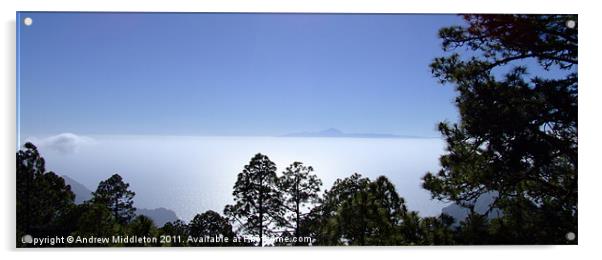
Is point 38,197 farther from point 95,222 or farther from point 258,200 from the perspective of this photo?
point 258,200

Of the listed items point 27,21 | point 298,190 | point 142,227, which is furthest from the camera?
point 298,190

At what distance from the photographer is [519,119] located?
13.0ft

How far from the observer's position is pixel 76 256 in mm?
3873

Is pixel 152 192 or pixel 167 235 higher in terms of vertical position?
pixel 152 192

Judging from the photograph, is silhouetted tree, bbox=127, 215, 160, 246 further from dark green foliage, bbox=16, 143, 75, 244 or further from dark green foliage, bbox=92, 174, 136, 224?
dark green foliage, bbox=16, 143, 75, 244

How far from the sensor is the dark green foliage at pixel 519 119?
3947 mm

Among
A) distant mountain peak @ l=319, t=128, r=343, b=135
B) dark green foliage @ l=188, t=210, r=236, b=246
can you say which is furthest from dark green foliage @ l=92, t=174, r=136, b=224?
distant mountain peak @ l=319, t=128, r=343, b=135

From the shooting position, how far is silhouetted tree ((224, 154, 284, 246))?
4008mm

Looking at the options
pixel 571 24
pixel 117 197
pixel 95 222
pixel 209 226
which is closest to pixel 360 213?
pixel 209 226

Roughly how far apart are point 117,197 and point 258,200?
96cm

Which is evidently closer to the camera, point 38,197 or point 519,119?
point 38,197

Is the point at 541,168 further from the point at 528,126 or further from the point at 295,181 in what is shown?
the point at 295,181

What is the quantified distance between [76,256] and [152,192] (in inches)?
25.6
